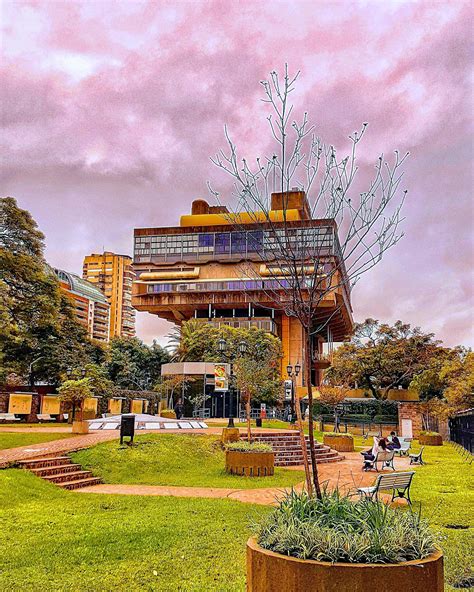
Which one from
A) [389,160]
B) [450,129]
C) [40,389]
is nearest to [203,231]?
[40,389]

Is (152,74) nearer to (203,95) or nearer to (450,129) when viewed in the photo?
(203,95)

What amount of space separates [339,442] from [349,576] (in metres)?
22.0

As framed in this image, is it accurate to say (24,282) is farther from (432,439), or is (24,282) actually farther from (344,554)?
(344,554)

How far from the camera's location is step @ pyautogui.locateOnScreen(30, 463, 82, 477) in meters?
13.3

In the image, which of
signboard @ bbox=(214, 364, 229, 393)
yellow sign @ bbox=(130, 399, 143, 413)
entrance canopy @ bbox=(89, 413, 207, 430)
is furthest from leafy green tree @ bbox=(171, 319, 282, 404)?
entrance canopy @ bbox=(89, 413, 207, 430)

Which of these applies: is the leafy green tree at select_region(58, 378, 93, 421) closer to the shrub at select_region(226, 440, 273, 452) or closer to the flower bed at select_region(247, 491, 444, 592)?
the shrub at select_region(226, 440, 273, 452)

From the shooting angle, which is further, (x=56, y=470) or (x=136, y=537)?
(x=56, y=470)

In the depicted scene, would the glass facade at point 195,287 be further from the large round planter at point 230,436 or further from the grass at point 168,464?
the grass at point 168,464

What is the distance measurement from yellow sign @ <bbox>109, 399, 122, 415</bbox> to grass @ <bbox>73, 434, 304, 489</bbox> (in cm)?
1869

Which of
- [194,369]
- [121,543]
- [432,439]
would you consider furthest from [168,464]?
[194,369]

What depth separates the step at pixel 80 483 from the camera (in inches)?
513

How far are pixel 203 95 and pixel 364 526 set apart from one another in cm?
887

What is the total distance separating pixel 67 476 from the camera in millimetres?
13734

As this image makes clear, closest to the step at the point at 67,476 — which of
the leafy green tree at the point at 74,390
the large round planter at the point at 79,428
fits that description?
the large round planter at the point at 79,428
